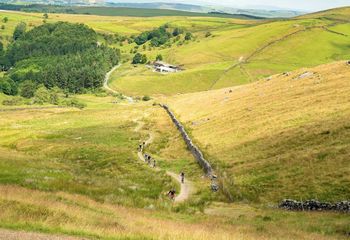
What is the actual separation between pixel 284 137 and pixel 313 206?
21.6m

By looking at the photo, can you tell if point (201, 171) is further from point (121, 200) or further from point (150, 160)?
point (121, 200)

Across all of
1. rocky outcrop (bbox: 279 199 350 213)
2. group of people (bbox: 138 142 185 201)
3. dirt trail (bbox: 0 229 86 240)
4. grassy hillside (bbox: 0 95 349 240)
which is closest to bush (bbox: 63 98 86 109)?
grassy hillside (bbox: 0 95 349 240)

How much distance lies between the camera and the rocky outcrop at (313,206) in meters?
39.2

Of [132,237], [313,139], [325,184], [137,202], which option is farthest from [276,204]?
[132,237]

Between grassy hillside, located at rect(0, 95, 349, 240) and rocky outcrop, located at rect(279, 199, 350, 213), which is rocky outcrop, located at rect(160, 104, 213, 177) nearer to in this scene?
grassy hillside, located at rect(0, 95, 349, 240)

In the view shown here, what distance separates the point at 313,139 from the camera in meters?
57.7

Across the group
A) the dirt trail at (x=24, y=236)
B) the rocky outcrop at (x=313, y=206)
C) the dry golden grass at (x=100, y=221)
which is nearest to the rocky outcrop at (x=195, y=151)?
the rocky outcrop at (x=313, y=206)

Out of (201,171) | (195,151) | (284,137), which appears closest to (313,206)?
(201,171)

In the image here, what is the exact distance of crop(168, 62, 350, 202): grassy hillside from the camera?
46.7 metres

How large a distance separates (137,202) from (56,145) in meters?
53.7

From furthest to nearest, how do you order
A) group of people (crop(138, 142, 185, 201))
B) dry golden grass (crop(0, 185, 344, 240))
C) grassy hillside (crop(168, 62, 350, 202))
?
grassy hillside (crop(168, 62, 350, 202))
group of people (crop(138, 142, 185, 201))
dry golden grass (crop(0, 185, 344, 240))

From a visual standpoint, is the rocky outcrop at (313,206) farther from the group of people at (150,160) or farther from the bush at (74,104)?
the bush at (74,104)

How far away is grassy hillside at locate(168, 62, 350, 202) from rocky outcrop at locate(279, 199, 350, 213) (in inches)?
64.3

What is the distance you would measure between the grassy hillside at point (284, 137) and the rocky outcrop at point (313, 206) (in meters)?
1.63
